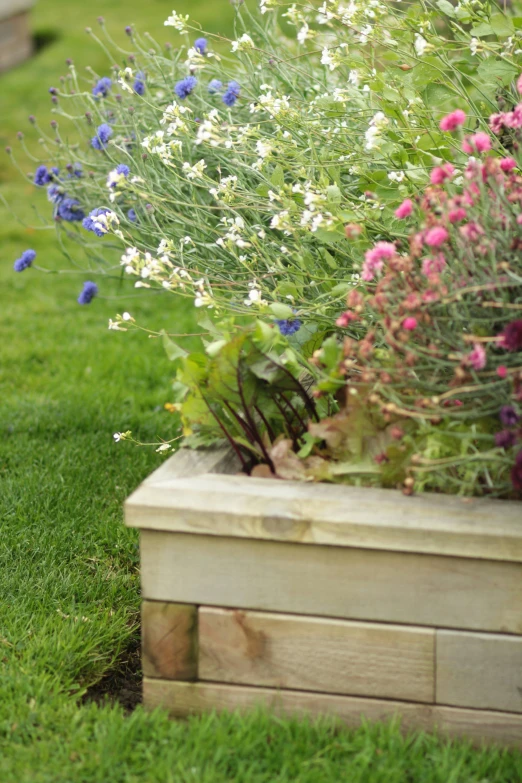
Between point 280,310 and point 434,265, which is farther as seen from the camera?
point 280,310

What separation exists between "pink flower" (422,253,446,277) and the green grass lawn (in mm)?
875

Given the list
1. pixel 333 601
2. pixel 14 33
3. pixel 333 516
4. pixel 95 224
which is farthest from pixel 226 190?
pixel 14 33

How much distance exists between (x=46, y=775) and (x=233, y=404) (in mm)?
828

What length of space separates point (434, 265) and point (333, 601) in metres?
0.67

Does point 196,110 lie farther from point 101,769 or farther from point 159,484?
point 101,769

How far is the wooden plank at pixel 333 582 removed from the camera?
1.63m

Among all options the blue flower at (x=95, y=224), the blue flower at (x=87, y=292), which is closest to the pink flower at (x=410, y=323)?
the blue flower at (x=95, y=224)

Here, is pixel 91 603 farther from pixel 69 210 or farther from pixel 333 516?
pixel 69 210

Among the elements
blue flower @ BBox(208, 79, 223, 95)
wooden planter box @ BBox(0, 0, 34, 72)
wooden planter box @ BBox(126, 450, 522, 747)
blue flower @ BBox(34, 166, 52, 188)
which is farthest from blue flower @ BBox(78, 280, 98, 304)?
wooden planter box @ BBox(0, 0, 34, 72)

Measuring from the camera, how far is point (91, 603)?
2225 millimetres

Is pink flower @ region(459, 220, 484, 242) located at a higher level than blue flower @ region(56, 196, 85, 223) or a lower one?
higher

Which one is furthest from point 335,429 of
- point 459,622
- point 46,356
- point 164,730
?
point 46,356

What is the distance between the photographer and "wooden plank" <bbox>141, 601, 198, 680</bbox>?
174 cm

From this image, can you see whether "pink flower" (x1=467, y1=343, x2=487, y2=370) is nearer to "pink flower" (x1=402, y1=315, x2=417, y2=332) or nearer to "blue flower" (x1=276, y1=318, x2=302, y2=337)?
"pink flower" (x1=402, y1=315, x2=417, y2=332)
